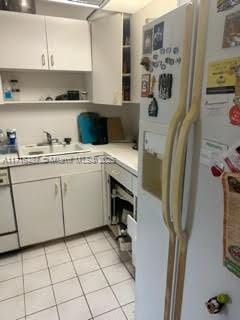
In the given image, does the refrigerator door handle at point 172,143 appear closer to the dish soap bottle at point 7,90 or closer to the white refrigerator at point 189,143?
the white refrigerator at point 189,143

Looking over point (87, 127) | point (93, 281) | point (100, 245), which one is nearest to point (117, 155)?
point (87, 127)

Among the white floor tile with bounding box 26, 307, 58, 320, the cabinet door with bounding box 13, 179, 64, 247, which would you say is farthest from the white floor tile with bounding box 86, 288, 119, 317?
the cabinet door with bounding box 13, 179, 64, 247

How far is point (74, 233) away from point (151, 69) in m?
1.89

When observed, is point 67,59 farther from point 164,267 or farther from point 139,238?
point 164,267

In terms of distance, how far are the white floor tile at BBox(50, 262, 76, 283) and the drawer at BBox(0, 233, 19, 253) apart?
0.43 m

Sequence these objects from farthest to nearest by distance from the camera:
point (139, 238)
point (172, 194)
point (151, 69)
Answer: point (139, 238) → point (151, 69) → point (172, 194)

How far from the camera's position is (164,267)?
1070mm

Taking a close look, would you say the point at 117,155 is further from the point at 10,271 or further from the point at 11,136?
the point at 10,271

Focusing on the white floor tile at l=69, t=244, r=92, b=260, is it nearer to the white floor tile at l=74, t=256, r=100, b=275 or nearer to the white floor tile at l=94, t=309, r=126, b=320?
the white floor tile at l=74, t=256, r=100, b=275

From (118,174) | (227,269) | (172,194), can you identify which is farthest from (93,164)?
(227,269)

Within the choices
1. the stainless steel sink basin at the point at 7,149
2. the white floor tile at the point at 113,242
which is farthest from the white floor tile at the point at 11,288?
the stainless steel sink basin at the point at 7,149

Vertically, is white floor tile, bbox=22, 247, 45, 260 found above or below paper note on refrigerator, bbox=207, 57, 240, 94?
below

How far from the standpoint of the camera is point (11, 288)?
6.11 feet

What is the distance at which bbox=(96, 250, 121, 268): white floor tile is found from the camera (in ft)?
6.93
